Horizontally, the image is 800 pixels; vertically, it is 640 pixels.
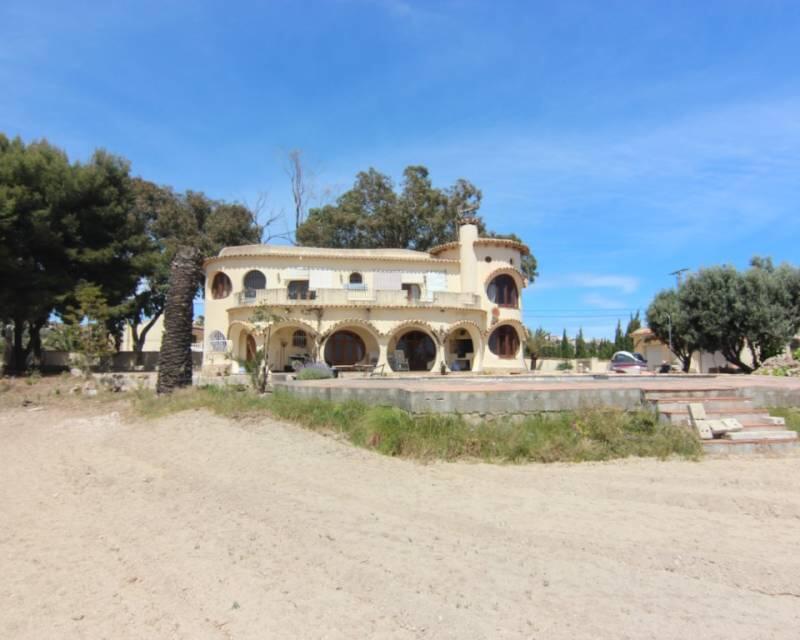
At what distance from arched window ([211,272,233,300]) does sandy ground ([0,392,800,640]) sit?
20913 millimetres

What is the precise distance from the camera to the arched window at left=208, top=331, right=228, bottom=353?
2959 cm

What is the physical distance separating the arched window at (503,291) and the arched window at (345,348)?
24.3 ft

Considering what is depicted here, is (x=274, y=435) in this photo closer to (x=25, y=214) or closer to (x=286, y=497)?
(x=286, y=497)

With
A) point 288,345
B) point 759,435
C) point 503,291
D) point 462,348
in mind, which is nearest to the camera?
point 759,435

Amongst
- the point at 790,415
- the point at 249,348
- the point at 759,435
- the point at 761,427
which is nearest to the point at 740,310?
the point at 790,415

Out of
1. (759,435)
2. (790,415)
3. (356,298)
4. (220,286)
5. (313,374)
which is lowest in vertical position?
(759,435)

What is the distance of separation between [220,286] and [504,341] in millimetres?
15355

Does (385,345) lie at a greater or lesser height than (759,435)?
greater

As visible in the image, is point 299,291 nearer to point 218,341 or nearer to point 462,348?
point 218,341

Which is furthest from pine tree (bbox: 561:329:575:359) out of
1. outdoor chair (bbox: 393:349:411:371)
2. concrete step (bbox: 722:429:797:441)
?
concrete step (bbox: 722:429:797:441)

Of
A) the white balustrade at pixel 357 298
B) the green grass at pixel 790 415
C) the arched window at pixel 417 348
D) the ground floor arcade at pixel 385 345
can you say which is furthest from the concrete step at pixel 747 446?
the arched window at pixel 417 348

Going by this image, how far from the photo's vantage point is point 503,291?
31.5 meters

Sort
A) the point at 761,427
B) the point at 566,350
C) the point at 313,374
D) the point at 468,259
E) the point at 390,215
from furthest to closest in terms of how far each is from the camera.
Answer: the point at 566,350, the point at 390,215, the point at 468,259, the point at 313,374, the point at 761,427

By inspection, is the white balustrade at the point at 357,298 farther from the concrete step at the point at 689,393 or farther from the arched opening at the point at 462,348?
the concrete step at the point at 689,393
